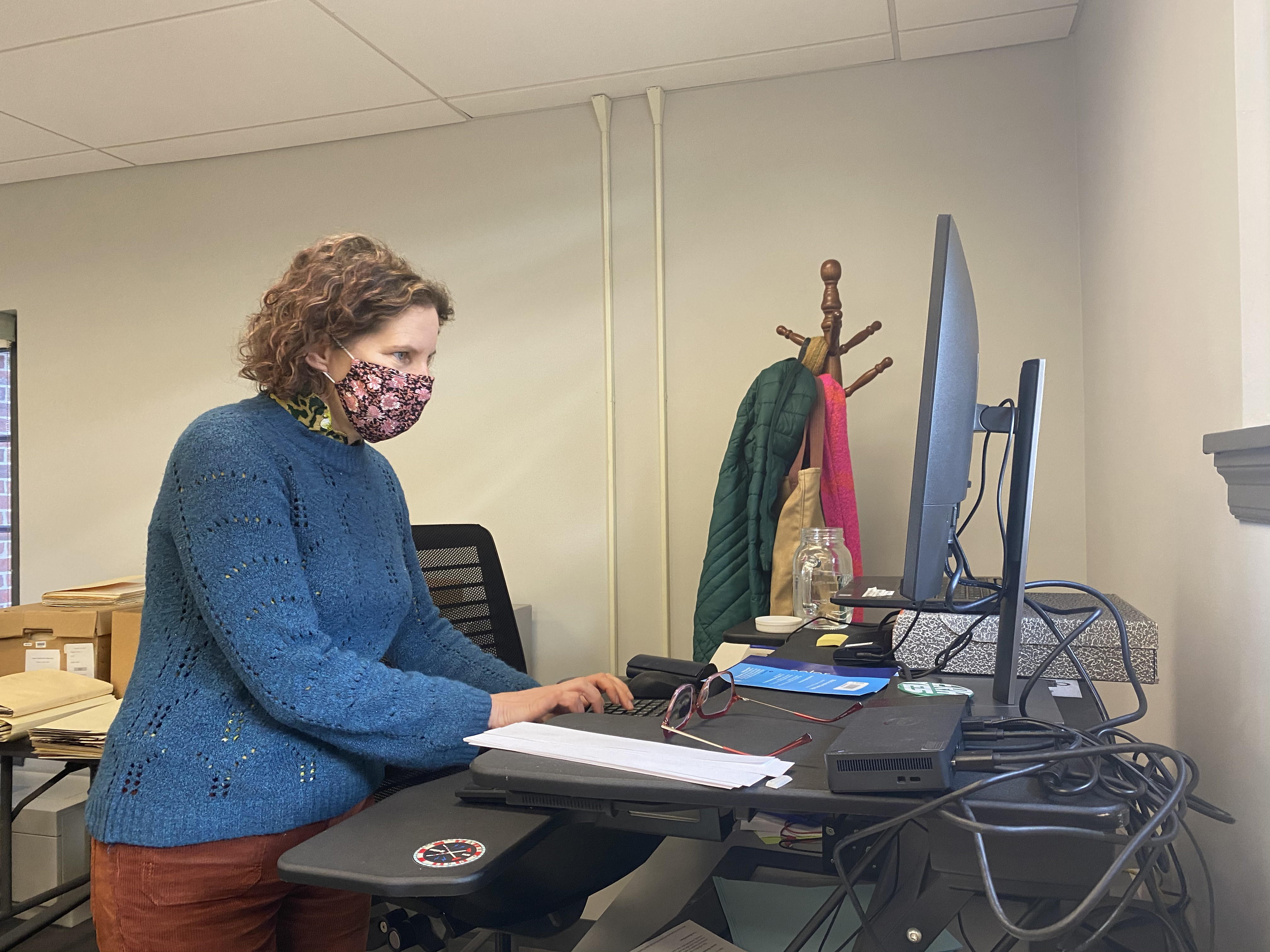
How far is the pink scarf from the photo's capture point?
2.24 metres

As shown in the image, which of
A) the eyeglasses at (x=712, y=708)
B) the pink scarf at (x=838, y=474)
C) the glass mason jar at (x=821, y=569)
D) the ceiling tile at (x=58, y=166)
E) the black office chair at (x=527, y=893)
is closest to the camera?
the eyeglasses at (x=712, y=708)

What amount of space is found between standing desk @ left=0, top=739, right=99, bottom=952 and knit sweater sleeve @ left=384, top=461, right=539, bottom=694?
1.20m

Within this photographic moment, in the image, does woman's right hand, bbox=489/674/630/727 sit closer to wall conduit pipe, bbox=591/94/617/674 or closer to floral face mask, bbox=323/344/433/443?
floral face mask, bbox=323/344/433/443

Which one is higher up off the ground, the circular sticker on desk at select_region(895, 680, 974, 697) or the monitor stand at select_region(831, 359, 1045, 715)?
the monitor stand at select_region(831, 359, 1045, 715)

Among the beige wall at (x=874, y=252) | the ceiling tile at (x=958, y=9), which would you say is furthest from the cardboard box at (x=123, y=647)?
the ceiling tile at (x=958, y=9)

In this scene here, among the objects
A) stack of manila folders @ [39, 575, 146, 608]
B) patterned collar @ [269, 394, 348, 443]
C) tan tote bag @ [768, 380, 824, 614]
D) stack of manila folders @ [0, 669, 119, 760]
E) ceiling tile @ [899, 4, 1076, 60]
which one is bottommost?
stack of manila folders @ [0, 669, 119, 760]

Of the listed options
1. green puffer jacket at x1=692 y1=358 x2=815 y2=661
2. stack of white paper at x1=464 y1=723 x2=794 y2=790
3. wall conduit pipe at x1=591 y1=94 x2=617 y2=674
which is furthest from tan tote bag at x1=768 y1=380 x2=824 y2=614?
stack of white paper at x1=464 y1=723 x2=794 y2=790

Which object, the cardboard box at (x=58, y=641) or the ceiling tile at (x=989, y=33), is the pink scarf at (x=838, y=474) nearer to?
the ceiling tile at (x=989, y=33)

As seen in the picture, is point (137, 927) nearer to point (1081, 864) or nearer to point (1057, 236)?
point (1081, 864)

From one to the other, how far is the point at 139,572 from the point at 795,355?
245cm

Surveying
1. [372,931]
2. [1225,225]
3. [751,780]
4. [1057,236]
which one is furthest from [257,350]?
[1057,236]

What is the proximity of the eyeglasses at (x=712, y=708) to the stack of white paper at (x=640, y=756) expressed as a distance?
1.3 inches

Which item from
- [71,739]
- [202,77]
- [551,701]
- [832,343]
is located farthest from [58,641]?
[832,343]

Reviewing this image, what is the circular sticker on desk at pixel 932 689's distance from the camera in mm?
1030
